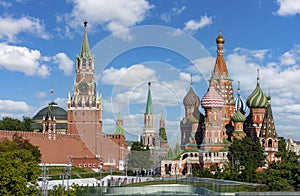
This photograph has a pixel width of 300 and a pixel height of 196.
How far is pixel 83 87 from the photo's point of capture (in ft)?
293

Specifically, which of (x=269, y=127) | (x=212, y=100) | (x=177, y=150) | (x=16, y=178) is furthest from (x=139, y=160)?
(x=16, y=178)

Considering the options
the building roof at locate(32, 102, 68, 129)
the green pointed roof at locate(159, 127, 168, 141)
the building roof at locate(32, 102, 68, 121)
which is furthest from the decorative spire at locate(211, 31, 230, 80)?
the building roof at locate(32, 102, 68, 121)

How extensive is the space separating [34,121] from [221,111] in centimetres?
3948

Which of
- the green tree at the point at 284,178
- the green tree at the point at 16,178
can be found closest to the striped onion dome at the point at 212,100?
the green tree at the point at 284,178

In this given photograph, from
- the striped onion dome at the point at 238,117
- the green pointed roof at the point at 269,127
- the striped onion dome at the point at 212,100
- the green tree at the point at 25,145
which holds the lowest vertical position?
the green tree at the point at 25,145

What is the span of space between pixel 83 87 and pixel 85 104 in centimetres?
304

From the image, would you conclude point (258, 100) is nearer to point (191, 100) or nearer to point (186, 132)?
point (191, 100)

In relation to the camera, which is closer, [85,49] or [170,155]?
[170,155]

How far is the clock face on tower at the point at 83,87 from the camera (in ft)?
292

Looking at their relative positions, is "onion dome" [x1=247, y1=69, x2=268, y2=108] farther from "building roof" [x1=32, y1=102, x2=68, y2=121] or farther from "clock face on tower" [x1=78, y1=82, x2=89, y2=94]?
"building roof" [x1=32, y1=102, x2=68, y2=121]

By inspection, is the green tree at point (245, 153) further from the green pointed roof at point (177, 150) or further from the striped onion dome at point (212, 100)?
the green pointed roof at point (177, 150)

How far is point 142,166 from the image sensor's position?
71.2 m

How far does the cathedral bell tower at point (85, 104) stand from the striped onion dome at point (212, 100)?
1812cm

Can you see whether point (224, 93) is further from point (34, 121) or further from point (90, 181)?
point (34, 121)
